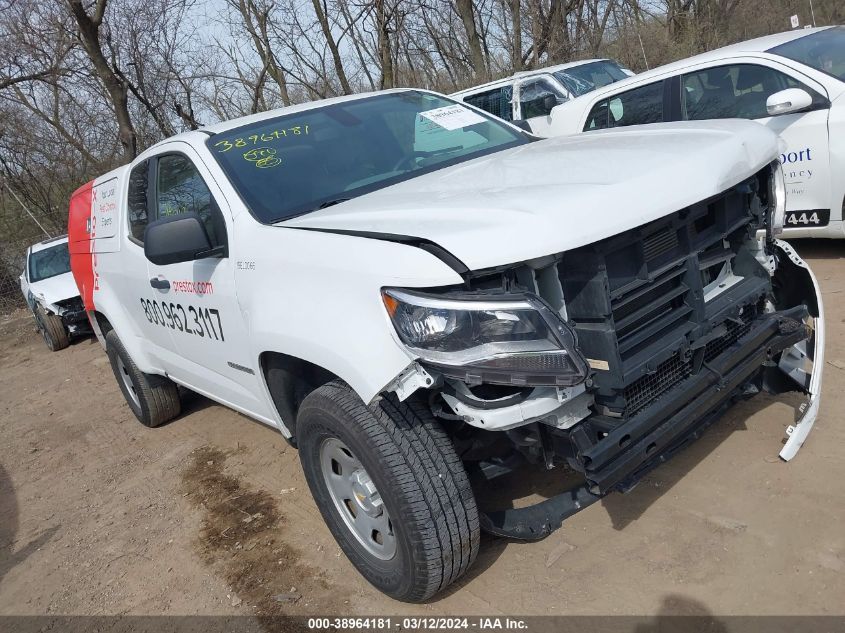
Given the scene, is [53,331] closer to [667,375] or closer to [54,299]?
[54,299]

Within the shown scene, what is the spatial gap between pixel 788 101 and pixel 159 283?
4253mm

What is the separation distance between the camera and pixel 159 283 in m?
3.83

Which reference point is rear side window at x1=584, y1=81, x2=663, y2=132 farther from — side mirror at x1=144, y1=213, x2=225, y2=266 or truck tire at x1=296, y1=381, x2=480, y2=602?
truck tire at x1=296, y1=381, x2=480, y2=602

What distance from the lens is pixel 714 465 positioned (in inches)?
124

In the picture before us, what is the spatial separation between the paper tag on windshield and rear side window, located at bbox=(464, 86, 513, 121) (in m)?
6.54

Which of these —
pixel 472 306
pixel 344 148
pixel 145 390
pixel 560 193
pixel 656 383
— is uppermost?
pixel 344 148

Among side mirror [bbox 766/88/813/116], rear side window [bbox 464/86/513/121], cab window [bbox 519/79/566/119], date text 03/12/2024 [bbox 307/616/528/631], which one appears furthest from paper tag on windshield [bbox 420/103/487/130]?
rear side window [bbox 464/86/513/121]

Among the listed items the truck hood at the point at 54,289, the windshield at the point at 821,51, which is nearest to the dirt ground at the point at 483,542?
the windshield at the point at 821,51

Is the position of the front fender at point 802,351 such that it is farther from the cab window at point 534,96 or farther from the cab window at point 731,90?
the cab window at point 534,96

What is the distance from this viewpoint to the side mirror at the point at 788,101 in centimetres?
474

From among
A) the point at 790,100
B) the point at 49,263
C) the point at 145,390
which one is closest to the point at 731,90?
the point at 790,100

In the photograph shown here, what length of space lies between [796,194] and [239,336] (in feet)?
14.0

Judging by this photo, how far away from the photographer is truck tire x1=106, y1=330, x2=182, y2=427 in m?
5.07

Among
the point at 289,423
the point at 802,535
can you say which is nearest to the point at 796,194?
the point at 802,535
